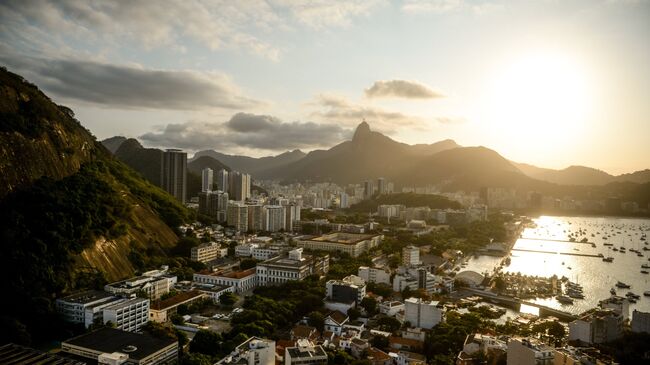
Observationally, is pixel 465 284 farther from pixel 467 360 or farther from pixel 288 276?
pixel 467 360

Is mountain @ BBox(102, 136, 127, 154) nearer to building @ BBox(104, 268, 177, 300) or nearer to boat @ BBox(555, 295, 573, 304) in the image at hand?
building @ BBox(104, 268, 177, 300)

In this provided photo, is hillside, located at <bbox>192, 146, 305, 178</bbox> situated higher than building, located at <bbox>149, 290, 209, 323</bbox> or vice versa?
hillside, located at <bbox>192, 146, 305, 178</bbox>

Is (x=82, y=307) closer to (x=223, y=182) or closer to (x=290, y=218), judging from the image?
(x=290, y=218)

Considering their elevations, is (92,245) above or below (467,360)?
above

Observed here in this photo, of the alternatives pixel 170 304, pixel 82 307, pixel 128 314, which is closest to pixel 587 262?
pixel 170 304

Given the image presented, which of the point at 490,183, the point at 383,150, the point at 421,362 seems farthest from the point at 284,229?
the point at 383,150

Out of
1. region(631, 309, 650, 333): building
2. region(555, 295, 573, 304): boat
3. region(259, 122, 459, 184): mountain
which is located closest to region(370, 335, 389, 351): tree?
region(631, 309, 650, 333): building
